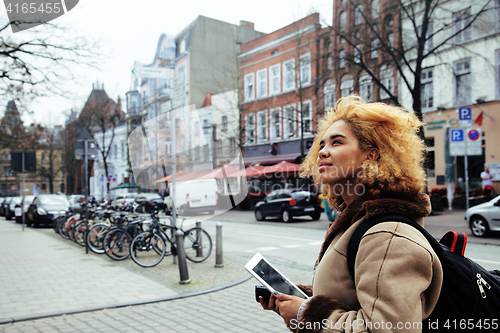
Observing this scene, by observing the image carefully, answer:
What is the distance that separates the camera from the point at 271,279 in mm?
1877

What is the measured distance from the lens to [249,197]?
29.8m

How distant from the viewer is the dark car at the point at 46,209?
20.4 meters

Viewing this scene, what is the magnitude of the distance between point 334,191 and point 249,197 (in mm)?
28037

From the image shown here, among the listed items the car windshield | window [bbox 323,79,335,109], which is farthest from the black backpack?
window [bbox 323,79,335,109]

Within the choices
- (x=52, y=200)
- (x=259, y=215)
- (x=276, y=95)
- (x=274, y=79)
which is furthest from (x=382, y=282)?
(x=274, y=79)

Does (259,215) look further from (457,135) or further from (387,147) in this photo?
(387,147)

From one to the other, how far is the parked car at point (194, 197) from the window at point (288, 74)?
854 inches

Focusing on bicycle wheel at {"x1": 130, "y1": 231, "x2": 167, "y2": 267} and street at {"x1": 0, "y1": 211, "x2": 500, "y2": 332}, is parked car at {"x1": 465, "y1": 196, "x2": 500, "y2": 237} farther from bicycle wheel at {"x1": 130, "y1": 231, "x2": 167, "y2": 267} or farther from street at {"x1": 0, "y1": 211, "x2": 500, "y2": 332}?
bicycle wheel at {"x1": 130, "y1": 231, "x2": 167, "y2": 267}

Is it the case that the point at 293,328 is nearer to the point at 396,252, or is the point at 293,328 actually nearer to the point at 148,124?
the point at 396,252

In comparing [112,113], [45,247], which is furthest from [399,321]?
[112,113]

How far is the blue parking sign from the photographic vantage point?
14.9 meters

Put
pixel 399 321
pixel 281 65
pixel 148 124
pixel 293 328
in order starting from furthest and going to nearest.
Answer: pixel 281 65, pixel 148 124, pixel 293 328, pixel 399 321

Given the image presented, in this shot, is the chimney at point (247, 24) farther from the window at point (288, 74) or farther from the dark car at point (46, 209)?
the dark car at point (46, 209)

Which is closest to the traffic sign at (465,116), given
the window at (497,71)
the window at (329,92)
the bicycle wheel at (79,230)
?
the window at (497,71)
